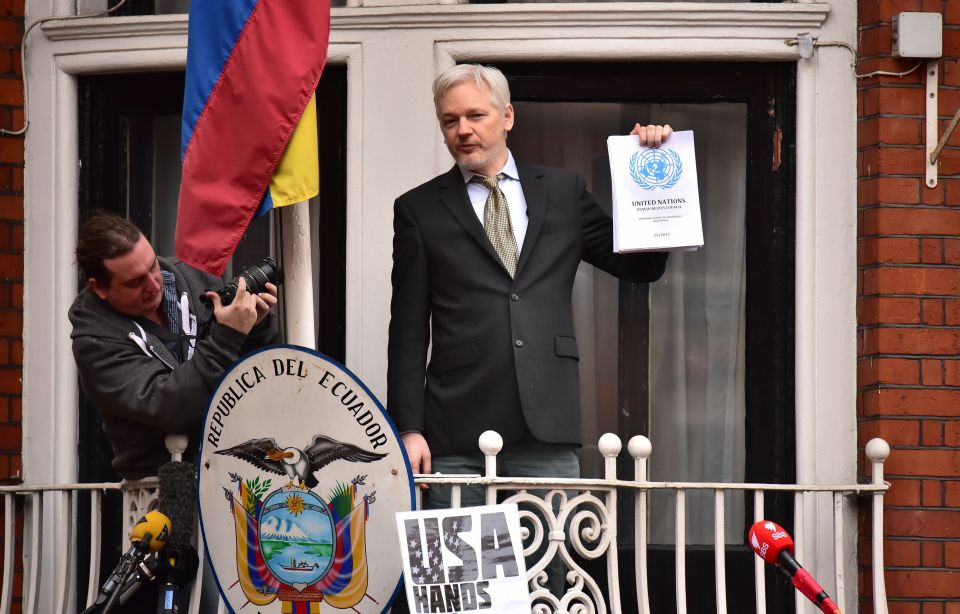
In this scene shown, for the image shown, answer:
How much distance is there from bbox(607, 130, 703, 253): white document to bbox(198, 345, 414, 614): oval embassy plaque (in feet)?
3.26

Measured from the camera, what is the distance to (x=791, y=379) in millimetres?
5820

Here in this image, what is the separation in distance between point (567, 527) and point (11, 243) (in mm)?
2420

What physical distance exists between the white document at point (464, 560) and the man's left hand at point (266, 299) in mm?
796

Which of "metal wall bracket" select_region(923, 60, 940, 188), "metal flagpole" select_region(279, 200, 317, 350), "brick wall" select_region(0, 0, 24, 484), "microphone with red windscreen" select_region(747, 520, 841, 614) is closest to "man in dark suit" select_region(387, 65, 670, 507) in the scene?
"metal flagpole" select_region(279, 200, 317, 350)

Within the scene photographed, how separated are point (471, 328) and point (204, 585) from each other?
3.95 ft

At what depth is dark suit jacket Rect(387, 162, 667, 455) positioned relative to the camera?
494 cm

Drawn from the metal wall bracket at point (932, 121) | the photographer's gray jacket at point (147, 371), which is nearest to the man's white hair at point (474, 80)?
the photographer's gray jacket at point (147, 371)

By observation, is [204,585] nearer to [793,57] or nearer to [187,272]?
[187,272]

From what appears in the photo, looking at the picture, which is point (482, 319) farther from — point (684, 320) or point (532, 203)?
point (684, 320)

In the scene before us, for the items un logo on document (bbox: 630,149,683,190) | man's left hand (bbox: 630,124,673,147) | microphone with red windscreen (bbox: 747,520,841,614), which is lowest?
microphone with red windscreen (bbox: 747,520,841,614)

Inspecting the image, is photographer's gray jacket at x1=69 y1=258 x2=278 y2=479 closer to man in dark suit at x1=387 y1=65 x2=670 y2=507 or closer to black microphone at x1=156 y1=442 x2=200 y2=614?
black microphone at x1=156 y1=442 x2=200 y2=614

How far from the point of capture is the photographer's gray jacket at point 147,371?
15.8 feet

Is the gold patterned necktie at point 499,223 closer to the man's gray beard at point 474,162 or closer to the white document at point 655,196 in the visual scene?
the man's gray beard at point 474,162

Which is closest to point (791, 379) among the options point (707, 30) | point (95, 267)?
point (707, 30)
